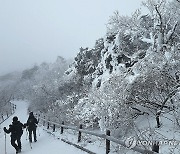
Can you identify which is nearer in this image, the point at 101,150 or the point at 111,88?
the point at 101,150

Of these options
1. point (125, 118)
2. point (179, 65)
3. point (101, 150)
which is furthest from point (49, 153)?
point (179, 65)

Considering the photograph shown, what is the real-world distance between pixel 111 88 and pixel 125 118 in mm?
2409

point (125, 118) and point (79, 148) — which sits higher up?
point (125, 118)

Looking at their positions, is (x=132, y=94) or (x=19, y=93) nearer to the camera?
(x=132, y=94)

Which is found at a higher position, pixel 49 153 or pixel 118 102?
pixel 118 102

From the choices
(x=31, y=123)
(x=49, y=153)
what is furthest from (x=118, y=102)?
(x=31, y=123)

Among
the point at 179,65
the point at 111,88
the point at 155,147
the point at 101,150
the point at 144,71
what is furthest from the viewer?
the point at 111,88

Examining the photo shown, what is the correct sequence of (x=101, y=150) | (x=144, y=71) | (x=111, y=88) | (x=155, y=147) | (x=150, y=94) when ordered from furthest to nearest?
(x=111, y=88)
(x=144, y=71)
(x=150, y=94)
(x=101, y=150)
(x=155, y=147)

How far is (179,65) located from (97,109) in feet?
17.7

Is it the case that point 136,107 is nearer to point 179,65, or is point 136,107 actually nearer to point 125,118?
point 125,118

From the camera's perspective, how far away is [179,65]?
423 inches

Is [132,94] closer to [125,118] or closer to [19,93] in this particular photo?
[125,118]

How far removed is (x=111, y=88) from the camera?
13977mm

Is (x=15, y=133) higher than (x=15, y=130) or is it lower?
lower
